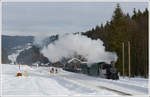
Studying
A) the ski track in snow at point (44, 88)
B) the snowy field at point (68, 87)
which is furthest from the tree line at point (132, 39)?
the ski track in snow at point (44, 88)

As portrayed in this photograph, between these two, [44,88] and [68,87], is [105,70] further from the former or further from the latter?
[44,88]

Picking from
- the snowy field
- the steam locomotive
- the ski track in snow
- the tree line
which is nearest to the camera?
the ski track in snow

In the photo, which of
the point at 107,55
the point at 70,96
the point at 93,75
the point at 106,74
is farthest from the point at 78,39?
the point at 70,96

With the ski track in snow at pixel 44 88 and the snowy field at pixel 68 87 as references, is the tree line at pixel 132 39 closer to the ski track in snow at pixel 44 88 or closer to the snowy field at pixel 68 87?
the snowy field at pixel 68 87

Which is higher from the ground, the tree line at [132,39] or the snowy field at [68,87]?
the tree line at [132,39]

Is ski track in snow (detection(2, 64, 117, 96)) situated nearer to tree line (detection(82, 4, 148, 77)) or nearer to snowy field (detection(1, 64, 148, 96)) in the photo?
snowy field (detection(1, 64, 148, 96))

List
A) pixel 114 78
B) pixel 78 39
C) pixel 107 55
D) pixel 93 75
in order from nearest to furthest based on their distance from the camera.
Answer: pixel 114 78
pixel 93 75
pixel 107 55
pixel 78 39

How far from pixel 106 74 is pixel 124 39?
1942cm

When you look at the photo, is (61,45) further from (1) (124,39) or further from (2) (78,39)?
(1) (124,39)

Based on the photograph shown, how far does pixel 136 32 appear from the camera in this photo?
57312 millimetres

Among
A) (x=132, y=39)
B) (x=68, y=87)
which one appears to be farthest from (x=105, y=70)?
(x=132, y=39)

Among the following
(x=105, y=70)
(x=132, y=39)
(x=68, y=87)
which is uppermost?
(x=132, y=39)

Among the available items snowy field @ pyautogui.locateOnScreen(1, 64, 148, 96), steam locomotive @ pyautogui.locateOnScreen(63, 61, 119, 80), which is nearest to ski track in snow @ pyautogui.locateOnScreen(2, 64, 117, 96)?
snowy field @ pyautogui.locateOnScreen(1, 64, 148, 96)

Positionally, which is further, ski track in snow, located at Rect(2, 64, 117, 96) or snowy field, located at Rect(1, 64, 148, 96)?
snowy field, located at Rect(1, 64, 148, 96)
